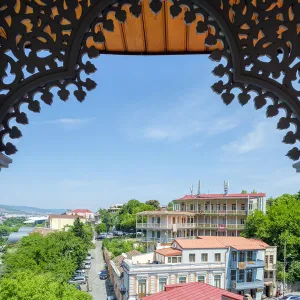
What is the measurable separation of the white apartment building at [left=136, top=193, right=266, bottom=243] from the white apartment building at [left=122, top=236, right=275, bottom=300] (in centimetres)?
500

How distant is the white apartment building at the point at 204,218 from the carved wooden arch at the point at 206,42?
17.5 m

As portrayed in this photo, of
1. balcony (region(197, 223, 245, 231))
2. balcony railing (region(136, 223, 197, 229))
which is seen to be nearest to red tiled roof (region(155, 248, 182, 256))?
balcony railing (region(136, 223, 197, 229))

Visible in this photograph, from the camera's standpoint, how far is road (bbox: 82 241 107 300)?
1502 centimetres

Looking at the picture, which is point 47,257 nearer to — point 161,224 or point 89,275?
point 89,275

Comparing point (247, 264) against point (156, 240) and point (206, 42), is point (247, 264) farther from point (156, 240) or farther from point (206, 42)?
point (206, 42)

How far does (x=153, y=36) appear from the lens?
1.57 m

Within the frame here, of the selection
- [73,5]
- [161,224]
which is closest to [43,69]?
[73,5]

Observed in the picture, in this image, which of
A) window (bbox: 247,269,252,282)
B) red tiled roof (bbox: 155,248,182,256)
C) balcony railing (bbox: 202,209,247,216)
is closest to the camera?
red tiled roof (bbox: 155,248,182,256)

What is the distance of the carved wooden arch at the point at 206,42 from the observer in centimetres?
104

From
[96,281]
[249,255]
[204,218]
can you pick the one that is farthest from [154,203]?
[249,255]

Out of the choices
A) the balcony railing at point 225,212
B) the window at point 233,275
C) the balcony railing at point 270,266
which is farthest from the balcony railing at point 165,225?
the window at point 233,275

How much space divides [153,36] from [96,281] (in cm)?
1773

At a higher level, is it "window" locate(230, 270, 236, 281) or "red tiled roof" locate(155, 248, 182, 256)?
"red tiled roof" locate(155, 248, 182, 256)

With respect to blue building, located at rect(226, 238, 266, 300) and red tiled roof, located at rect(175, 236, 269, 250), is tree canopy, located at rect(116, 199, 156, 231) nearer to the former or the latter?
red tiled roof, located at rect(175, 236, 269, 250)
